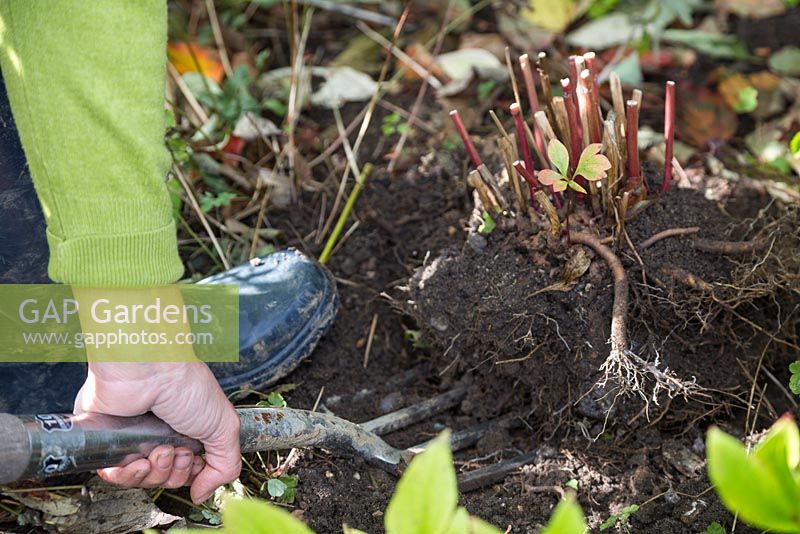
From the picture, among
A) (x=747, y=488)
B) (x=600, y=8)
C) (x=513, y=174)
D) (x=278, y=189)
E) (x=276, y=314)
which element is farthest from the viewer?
(x=600, y=8)

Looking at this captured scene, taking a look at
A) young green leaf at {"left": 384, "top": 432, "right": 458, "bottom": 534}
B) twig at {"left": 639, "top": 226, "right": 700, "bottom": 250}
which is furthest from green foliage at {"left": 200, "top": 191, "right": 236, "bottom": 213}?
young green leaf at {"left": 384, "top": 432, "right": 458, "bottom": 534}

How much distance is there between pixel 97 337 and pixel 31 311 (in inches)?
19.9

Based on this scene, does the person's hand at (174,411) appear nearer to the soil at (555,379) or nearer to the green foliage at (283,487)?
the green foliage at (283,487)

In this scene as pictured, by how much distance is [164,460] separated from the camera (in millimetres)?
1334

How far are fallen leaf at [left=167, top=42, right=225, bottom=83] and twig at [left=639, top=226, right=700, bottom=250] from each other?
4.84ft

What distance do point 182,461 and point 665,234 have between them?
1041mm

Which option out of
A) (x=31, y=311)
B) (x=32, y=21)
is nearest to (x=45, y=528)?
(x=31, y=311)

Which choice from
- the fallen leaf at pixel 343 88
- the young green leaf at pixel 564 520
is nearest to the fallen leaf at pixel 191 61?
the fallen leaf at pixel 343 88

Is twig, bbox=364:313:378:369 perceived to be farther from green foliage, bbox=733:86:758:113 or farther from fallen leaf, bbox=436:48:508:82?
green foliage, bbox=733:86:758:113

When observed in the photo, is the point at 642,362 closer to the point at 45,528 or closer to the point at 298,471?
the point at 298,471

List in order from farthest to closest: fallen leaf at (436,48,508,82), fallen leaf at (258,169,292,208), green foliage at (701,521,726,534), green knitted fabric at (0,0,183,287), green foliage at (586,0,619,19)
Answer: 1. green foliage at (586,0,619,19)
2. fallen leaf at (436,48,508,82)
3. fallen leaf at (258,169,292,208)
4. green foliage at (701,521,726,534)
5. green knitted fabric at (0,0,183,287)

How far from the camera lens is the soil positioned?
62.2 inches

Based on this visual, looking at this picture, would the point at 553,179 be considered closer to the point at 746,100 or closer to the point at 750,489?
the point at 750,489

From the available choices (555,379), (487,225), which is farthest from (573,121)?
(555,379)
